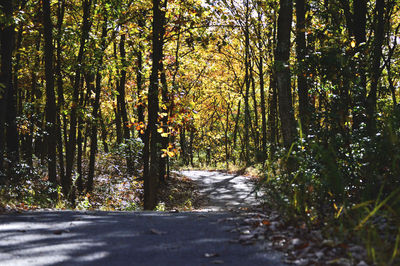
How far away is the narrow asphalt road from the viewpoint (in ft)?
11.9

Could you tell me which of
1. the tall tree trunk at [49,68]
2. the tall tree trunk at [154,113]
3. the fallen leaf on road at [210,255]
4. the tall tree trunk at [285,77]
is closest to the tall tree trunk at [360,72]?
the tall tree trunk at [285,77]

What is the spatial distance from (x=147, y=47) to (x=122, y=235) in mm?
9133

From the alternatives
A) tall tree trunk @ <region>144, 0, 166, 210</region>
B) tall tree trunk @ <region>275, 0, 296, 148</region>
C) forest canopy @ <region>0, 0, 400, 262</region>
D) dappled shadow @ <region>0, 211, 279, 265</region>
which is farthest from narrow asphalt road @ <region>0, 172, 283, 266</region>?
tall tree trunk @ <region>144, 0, 166, 210</region>

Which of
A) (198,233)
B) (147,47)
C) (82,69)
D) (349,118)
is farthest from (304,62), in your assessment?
(82,69)

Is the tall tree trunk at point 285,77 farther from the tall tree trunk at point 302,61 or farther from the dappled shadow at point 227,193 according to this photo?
the dappled shadow at point 227,193

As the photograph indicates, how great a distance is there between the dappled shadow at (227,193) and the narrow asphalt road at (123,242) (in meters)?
7.83

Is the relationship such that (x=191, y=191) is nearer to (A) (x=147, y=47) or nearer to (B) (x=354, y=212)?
(A) (x=147, y=47)

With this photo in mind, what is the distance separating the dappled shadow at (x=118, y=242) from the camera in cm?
363

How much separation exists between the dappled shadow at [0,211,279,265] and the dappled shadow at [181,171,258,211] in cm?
789

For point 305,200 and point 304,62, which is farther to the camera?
point 304,62

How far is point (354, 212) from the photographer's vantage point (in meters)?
4.14

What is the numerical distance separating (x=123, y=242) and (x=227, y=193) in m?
12.0

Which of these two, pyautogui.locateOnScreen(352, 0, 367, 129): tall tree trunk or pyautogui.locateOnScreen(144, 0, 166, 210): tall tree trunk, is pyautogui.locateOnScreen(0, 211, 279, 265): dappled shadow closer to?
pyautogui.locateOnScreen(352, 0, 367, 129): tall tree trunk

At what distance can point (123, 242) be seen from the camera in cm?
423
